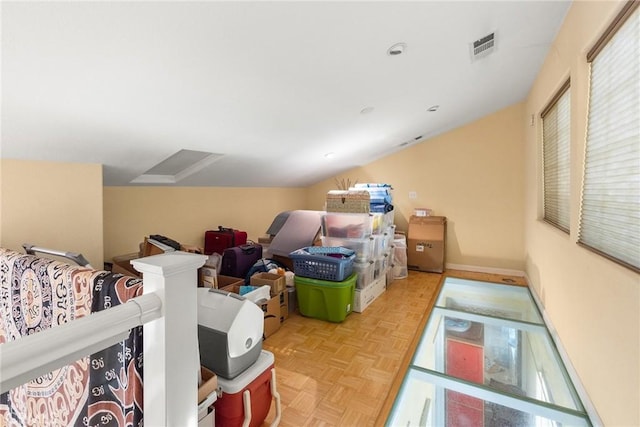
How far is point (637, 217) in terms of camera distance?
1386 millimetres

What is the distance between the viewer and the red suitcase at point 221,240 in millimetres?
3972

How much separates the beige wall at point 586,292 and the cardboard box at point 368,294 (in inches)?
66.7

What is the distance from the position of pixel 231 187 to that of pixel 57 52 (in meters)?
3.22

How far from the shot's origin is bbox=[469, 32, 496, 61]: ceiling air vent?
7.59 feet

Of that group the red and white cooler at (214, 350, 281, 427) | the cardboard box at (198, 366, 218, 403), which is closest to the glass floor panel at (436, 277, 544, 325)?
the red and white cooler at (214, 350, 281, 427)

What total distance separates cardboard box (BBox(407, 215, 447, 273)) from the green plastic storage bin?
2133mm

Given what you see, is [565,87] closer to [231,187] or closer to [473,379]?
[473,379]

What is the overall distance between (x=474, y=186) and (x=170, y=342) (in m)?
5.15

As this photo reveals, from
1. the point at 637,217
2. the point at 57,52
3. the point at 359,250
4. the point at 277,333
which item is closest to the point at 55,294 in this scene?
the point at 57,52

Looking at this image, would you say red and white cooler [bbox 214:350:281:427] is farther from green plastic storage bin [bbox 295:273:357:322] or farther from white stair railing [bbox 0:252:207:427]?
green plastic storage bin [bbox 295:273:357:322]

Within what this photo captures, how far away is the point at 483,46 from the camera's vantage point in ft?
7.91

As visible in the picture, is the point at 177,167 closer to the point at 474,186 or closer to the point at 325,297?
the point at 325,297

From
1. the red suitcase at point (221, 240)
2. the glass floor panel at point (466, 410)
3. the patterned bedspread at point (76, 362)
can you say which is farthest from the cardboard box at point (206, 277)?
the glass floor panel at point (466, 410)

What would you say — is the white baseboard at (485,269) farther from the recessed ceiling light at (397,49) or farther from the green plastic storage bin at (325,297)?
the recessed ceiling light at (397,49)
